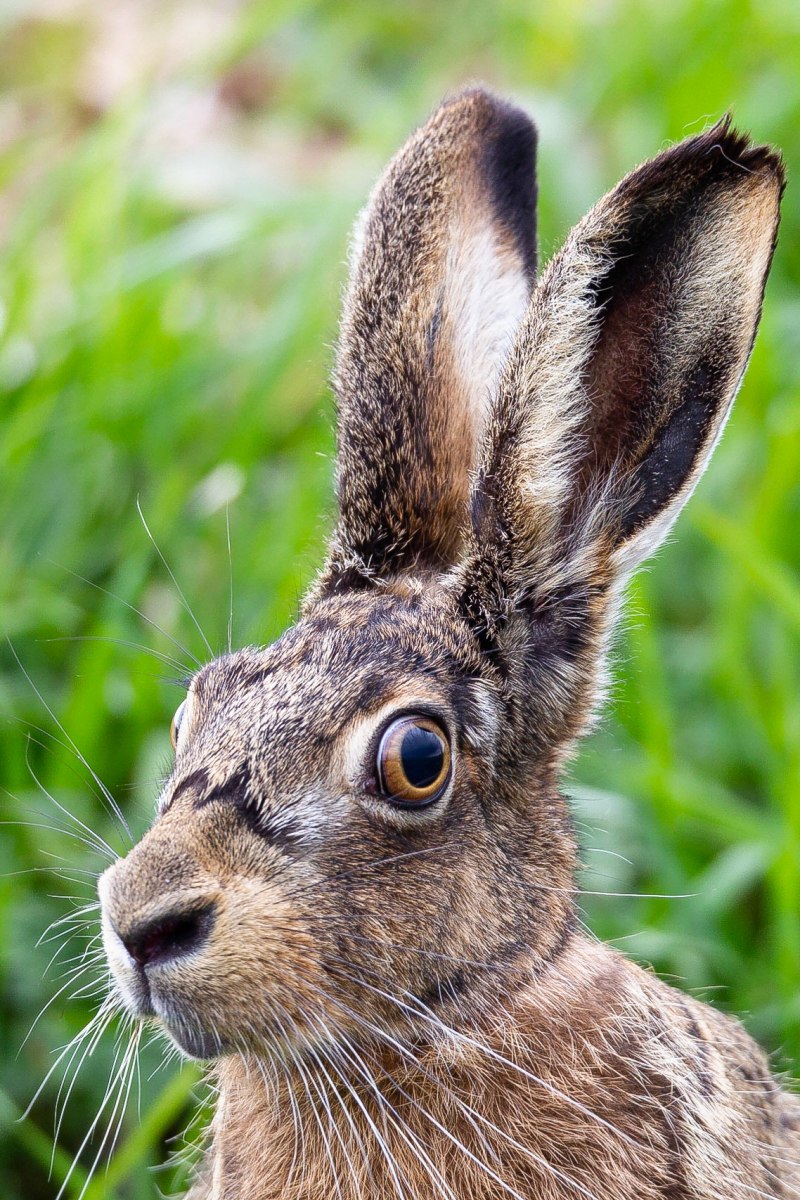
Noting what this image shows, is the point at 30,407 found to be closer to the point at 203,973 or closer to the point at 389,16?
the point at 203,973

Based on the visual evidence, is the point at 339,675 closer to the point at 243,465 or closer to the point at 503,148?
the point at 503,148

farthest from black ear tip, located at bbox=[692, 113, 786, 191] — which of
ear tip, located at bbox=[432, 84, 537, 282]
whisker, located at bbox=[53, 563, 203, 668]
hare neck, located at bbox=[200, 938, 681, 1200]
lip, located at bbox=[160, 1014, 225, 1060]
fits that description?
whisker, located at bbox=[53, 563, 203, 668]

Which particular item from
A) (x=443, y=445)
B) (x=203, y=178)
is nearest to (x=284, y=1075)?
(x=443, y=445)

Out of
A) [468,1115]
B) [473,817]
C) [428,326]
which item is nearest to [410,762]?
[473,817]

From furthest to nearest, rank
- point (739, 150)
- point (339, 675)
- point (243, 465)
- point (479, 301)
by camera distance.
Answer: point (243, 465) → point (479, 301) → point (339, 675) → point (739, 150)

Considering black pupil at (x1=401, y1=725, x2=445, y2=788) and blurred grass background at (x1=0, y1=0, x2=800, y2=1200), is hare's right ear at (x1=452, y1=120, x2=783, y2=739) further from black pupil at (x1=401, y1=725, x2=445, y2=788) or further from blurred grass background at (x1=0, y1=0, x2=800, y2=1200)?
blurred grass background at (x1=0, y1=0, x2=800, y2=1200)
